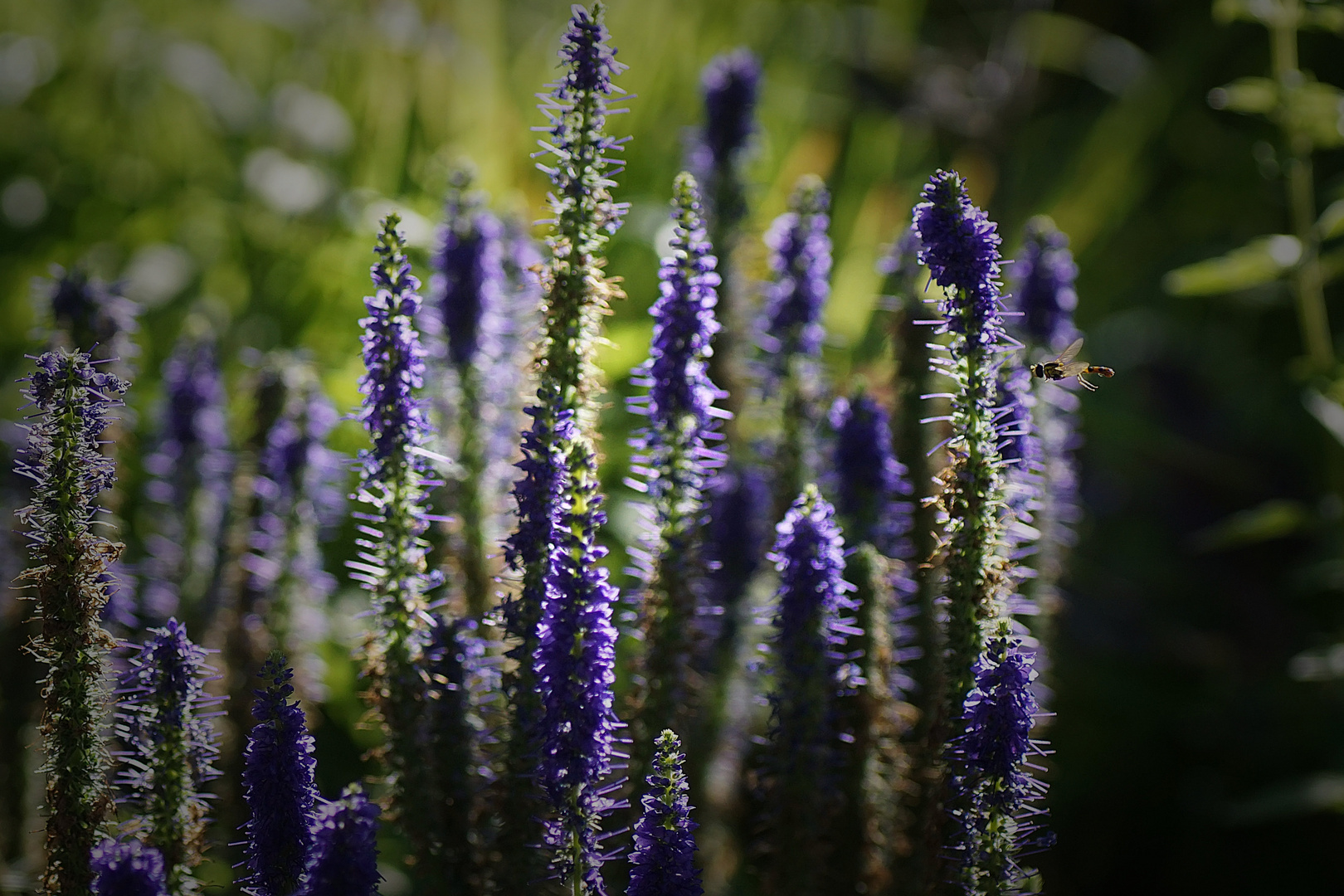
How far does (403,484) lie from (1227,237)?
2.54 m

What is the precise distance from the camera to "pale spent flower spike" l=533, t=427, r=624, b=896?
2.10 ft

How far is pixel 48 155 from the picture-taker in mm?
2582

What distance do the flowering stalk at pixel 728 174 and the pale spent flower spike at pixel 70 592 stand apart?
0.70 metres

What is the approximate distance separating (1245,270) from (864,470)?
2.33ft

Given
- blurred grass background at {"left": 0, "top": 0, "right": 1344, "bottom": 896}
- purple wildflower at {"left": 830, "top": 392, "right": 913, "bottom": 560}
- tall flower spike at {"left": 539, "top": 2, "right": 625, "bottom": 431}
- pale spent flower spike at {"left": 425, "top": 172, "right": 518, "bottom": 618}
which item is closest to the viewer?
tall flower spike at {"left": 539, "top": 2, "right": 625, "bottom": 431}

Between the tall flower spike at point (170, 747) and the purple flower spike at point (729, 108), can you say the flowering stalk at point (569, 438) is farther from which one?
the purple flower spike at point (729, 108)

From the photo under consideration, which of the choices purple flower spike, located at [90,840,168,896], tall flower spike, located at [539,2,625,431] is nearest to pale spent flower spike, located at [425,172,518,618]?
tall flower spike, located at [539,2,625,431]

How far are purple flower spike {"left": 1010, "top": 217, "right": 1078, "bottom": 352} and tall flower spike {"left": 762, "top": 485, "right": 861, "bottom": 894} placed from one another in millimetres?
336

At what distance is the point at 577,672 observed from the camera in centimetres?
64

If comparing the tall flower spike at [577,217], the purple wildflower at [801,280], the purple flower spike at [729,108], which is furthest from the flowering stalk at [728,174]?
the tall flower spike at [577,217]

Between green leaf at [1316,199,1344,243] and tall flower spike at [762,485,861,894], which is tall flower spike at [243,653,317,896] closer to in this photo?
tall flower spike at [762,485,861,894]

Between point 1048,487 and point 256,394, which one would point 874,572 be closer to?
point 1048,487

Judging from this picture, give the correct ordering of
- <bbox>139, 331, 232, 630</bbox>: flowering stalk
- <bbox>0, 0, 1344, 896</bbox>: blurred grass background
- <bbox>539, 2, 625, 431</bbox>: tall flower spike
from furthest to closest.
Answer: <bbox>0, 0, 1344, 896</bbox>: blurred grass background, <bbox>139, 331, 232, 630</bbox>: flowering stalk, <bbox>539, 2, 625, 431</bbox>: tall flower spike

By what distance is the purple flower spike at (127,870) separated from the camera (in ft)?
1.84
